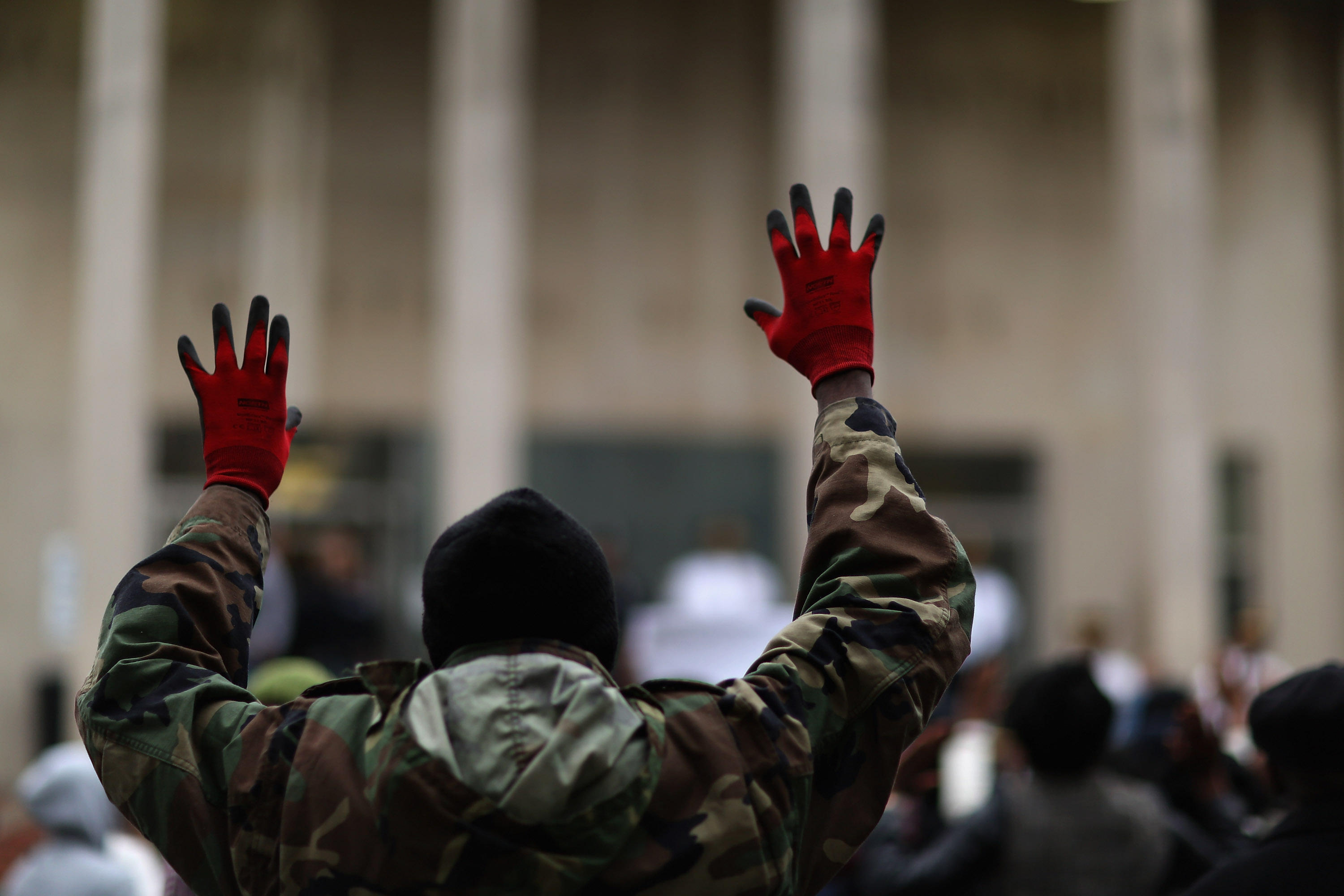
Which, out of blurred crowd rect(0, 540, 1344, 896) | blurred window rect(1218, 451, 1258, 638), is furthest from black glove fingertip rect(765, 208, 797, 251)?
blurred window rect(1218, 451, 1258, 638)

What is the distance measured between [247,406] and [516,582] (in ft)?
1.90

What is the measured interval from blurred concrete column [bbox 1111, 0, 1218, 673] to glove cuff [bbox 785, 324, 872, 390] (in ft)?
42.7

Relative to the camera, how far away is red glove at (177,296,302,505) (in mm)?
1985

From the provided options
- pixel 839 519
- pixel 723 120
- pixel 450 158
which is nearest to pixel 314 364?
pixel 450 158

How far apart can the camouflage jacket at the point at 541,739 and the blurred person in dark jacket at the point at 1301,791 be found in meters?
0.97

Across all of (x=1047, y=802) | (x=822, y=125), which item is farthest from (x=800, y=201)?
(x=822, y=125)

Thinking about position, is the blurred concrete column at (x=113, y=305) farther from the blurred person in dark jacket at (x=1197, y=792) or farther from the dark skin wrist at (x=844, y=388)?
the dark skin wrist at (x=844, y=388)

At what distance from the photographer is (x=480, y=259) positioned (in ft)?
45.3

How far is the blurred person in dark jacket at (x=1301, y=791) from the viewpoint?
2.36 m

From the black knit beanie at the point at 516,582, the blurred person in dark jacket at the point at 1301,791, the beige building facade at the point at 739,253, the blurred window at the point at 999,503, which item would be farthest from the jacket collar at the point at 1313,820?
the blurred window at the point at 999,503

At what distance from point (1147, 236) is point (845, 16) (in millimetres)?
3889

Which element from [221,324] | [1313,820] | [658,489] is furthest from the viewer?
[658,489]

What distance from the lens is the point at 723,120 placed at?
17109 millimetres

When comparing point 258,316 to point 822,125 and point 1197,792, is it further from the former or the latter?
point 822,125
